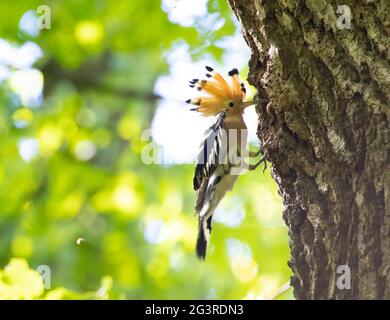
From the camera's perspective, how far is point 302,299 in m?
3.12

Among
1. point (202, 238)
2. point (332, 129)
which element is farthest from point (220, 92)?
point (332, 129)

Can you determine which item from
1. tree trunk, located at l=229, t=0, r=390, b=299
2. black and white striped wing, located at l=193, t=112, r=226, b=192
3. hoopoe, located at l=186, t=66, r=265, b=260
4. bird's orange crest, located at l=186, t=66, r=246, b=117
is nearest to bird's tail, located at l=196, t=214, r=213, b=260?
hoopoe, located at l=186, t=66, r=265, b=260

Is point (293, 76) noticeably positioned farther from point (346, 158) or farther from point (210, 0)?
point (210, 0)

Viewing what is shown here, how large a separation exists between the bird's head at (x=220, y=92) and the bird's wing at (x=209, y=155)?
0.26 feet

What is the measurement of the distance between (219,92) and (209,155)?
1.38ft

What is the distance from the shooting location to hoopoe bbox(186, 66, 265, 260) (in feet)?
14.2

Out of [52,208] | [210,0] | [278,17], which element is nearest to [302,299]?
[278,17]

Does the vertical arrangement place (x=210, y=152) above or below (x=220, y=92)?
below

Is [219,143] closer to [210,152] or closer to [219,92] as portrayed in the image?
[210,152]

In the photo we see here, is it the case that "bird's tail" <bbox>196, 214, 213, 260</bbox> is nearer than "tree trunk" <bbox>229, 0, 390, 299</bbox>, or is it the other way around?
"tree trunk" <bbox>229, 0, 390, 299</bbox>

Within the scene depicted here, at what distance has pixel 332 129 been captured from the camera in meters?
2.90

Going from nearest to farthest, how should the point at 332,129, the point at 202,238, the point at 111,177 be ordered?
the point at 332,129 < the point at 202,238 < the point at 111,177

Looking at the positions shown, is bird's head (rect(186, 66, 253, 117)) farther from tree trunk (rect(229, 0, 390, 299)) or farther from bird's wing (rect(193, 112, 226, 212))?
tree trunk (rect(229, 0, 390, 299))

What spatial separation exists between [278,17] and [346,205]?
0.88m
